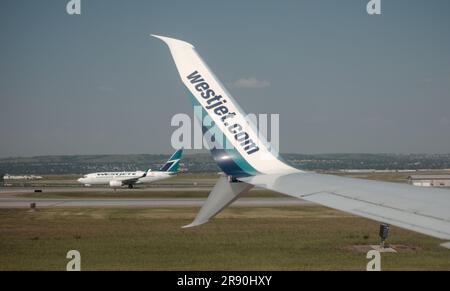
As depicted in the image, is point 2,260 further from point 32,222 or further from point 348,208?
point 348,208

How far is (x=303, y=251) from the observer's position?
1756 cm

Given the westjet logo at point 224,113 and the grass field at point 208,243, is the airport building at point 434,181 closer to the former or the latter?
the grass field at point 208,243

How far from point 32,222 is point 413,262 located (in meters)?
21.3

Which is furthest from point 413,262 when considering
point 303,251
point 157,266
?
point 157,266

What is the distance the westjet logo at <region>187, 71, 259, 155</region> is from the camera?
5.66 metres

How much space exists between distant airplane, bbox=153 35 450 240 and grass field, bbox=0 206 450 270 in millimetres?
9307

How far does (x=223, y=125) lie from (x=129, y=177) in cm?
6409

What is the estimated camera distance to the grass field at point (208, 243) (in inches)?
598

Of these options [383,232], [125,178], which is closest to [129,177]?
[125,178]

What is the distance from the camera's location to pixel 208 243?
63.1 feet

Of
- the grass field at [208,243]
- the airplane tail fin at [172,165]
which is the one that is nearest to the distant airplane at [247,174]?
the grass field at [208,243]

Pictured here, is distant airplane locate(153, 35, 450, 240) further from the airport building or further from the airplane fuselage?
the airplane fuselage

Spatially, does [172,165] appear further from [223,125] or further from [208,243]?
[223,125]

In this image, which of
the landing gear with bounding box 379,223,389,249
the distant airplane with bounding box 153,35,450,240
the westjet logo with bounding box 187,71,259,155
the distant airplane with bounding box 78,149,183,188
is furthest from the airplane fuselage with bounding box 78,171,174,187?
the westjet logo with bounding box 187,71,259,155
